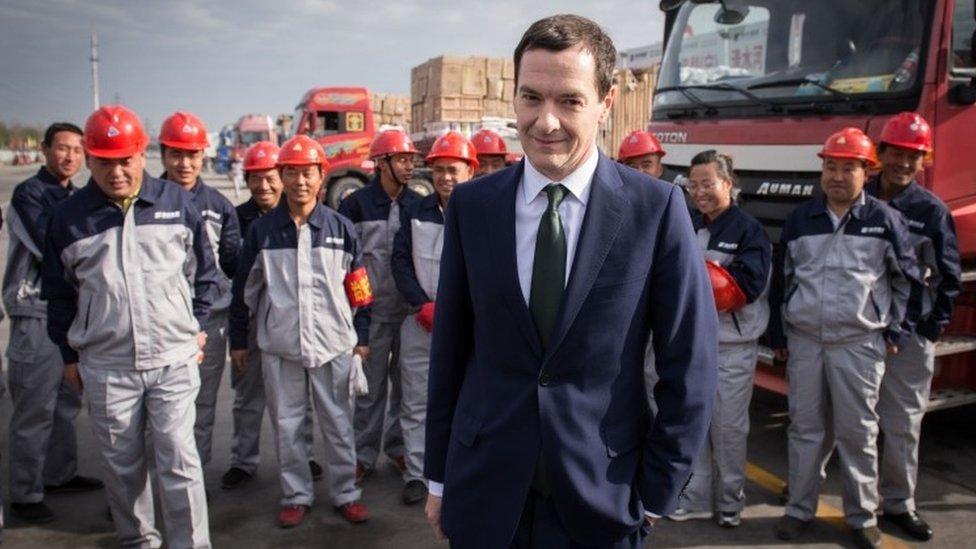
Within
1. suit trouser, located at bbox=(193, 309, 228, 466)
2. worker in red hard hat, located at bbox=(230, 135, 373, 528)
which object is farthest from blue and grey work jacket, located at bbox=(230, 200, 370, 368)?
suit trouser, located at bbox=(193, 309, 228, 466)

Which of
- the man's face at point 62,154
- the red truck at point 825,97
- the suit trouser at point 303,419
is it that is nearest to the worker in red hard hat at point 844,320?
the red truck at point 825,97

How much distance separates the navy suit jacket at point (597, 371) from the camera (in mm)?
1688

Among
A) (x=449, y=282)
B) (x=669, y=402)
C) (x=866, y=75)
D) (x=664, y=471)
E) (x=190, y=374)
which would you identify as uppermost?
(x=866, y=75)

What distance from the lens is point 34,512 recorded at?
4.01 meters

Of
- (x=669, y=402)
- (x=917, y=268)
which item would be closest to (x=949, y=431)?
(x=917, y=268)

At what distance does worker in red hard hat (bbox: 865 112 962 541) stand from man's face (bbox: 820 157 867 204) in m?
0.42

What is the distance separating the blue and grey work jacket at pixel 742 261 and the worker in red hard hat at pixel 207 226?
2731 mm

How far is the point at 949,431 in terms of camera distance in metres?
5.29

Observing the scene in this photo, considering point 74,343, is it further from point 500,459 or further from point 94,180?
point 500,459

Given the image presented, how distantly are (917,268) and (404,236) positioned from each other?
2.67m

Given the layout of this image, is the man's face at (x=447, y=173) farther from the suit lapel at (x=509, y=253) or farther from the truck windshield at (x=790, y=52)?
the suit lapel at (x=509, y=253)

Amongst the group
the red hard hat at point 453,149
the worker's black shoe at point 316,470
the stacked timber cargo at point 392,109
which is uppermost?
the stacked timber cargo at point 392,109

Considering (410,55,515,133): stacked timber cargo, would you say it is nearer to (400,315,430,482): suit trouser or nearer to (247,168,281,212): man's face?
(247,168,281,212): man's face

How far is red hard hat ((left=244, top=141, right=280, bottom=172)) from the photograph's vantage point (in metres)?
4.61
